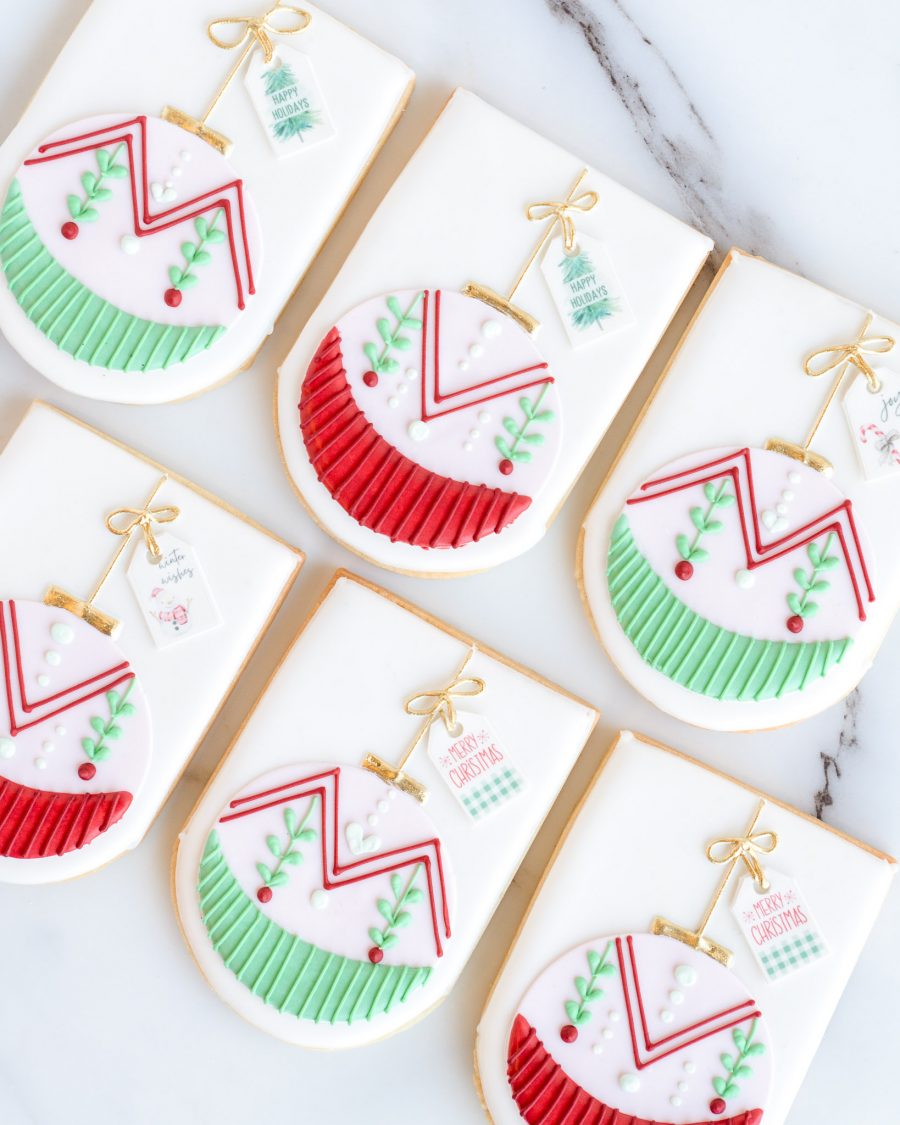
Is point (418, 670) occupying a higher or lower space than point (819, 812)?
lower

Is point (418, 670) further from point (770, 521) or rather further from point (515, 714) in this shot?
point (770, 521)

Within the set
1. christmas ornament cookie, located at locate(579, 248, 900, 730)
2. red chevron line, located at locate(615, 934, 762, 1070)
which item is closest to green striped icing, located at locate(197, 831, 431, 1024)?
red chevron line, located at locate(615, 934, 762, 1070)

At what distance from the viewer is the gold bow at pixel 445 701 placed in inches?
57.4

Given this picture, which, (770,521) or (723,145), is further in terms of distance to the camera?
(723,145)

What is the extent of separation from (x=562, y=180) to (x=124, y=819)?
39.3 inches

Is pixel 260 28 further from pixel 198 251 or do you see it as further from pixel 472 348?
pixel 472 348

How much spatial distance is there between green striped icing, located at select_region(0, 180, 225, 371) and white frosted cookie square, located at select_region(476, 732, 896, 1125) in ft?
2.52

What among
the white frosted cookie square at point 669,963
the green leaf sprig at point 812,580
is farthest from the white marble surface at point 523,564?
the green leaf sprig at point 812,580

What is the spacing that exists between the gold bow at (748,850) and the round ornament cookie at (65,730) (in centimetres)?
74

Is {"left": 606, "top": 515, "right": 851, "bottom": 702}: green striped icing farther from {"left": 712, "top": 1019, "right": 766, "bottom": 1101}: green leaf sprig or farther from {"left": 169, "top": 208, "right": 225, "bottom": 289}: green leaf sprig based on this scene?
{"left": 169, "top": 208, "right": 225, "bottom": 289}: green leaf sprig

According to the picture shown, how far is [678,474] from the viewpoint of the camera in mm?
1471

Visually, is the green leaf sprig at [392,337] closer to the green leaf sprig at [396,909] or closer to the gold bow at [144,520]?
the gold bow at [144,520]

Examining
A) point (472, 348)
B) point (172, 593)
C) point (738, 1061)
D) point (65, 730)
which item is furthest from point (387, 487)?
point (738, 1061)

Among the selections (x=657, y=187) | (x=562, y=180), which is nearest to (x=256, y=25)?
(x=562, y=180)
